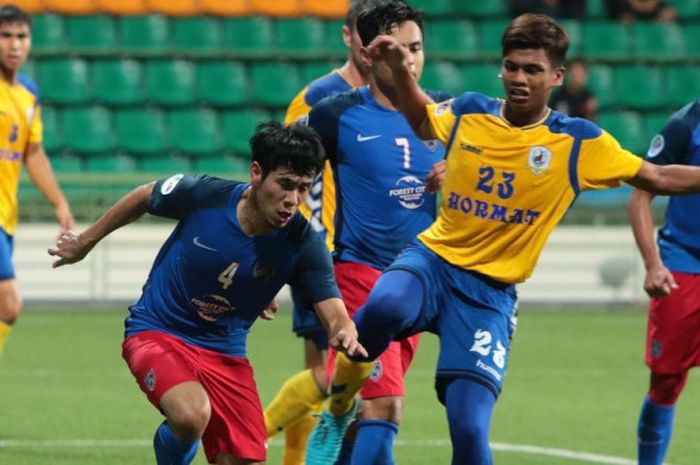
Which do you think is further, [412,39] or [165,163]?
[165,163]

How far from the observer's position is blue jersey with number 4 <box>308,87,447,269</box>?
7266 millimetres

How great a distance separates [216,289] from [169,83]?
13458mm

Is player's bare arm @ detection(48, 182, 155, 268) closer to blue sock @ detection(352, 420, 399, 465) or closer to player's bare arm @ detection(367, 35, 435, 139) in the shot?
player's bare arm @ detection(367, 35, 435, 139)

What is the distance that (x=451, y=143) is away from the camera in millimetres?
6387

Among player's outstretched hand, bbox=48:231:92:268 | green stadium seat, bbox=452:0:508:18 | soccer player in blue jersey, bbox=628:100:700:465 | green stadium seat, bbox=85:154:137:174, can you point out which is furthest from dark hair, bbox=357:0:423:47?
green stadium seat, bbox=452:0:508:18

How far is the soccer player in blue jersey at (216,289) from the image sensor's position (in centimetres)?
612

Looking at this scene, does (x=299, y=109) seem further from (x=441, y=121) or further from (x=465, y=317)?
(x=465, y=317)

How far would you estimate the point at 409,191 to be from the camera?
7.29m

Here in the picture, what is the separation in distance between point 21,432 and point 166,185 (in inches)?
138

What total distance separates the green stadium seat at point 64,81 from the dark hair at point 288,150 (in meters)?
13.4

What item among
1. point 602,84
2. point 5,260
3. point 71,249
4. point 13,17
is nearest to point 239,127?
point 602,84

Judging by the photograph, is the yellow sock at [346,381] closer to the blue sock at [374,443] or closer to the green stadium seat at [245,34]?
the blue sock at [374,443]

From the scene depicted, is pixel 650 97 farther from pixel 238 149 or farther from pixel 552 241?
pixel 238 149

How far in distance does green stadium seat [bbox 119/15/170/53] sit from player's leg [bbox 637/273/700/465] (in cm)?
1282
